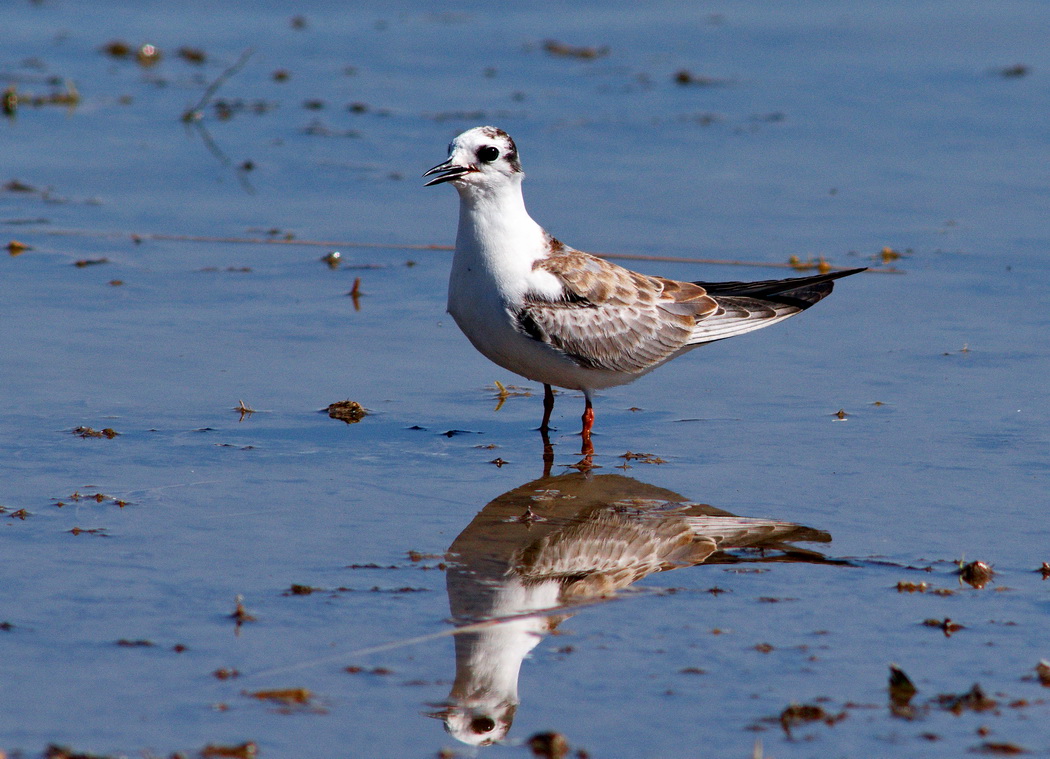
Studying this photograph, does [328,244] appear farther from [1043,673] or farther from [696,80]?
[1043,673]

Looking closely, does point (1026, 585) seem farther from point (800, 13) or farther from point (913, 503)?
point (800, 13)

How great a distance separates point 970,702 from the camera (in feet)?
14.6

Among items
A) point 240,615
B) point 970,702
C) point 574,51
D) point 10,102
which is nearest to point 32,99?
point 10,102

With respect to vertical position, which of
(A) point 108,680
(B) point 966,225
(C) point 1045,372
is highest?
(B) point 966,225

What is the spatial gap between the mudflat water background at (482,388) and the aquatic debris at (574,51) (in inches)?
3.6

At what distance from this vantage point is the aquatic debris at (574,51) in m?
15.9

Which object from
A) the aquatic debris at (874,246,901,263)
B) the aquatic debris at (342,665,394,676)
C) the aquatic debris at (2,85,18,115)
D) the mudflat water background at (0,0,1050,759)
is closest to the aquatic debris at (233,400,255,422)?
the mudflat water background at (0,0,1050,759)

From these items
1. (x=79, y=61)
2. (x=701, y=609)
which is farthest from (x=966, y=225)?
(x=79, y=61)

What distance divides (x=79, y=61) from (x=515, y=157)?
963 cm

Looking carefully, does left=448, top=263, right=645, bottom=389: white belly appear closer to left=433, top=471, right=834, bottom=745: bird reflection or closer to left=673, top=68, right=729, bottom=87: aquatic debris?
left=433, top=471, right=834, bottom=745: bird reflection

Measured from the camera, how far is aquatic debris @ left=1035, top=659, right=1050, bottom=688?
4609 millimetres

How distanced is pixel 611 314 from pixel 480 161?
1.13 meters

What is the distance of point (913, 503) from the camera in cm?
631

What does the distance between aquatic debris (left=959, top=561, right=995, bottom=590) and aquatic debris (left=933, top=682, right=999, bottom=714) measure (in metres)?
0.94
